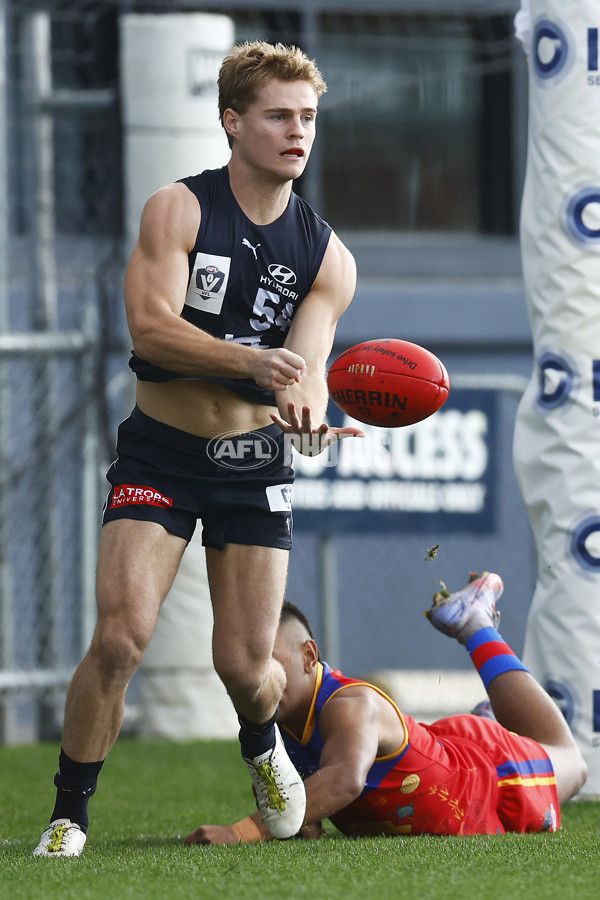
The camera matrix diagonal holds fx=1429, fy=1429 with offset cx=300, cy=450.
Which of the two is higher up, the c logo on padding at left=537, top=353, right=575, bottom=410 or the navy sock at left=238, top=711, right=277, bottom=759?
the c logo on padding at left=537, top=353, right=575, bottom=410

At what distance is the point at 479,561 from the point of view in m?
10.4

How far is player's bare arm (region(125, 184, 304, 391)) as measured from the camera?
366 centimetres

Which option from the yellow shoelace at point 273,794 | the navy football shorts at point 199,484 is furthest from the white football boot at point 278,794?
the navy football shorts at point 199,484

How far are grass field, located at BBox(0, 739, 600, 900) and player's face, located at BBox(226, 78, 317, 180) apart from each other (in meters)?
1.86

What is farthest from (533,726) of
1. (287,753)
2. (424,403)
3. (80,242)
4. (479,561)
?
(80,242)

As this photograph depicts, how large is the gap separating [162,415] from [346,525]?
411 centimetres

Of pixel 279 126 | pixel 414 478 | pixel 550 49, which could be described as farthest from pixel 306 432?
pixel 414 478

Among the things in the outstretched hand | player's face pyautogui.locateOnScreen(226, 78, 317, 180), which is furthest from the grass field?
player's face pyautogui.locateOnScreen(226, 78, 317, 180)

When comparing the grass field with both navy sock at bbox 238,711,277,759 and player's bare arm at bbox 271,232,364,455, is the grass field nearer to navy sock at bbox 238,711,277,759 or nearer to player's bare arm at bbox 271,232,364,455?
navy sock at bbox 238,711,277,759

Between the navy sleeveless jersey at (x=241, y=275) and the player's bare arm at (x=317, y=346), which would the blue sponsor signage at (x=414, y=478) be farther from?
the navy sleeveless jersey at (x=241, y=275)

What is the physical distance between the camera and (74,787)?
3.88 m

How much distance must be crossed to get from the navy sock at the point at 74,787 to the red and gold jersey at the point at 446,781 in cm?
79

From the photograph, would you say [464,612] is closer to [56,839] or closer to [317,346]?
[317,346]

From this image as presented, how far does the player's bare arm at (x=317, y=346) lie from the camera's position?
3.79 metres
